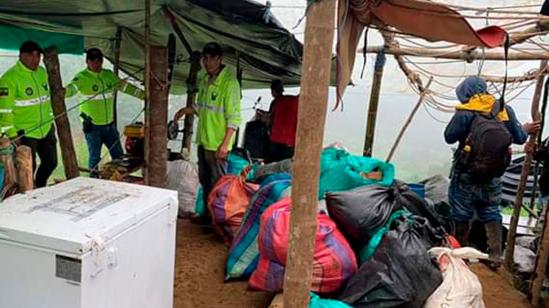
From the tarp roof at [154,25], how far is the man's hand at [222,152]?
37.8 inches

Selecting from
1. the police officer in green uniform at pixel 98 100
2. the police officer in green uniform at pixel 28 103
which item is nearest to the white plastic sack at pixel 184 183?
the police officer in green uniform at pixel 98 100

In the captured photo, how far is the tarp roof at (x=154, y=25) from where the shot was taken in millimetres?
3215

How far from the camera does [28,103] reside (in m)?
3.89

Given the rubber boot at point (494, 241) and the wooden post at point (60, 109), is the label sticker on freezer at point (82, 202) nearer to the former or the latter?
the wooden post at point (60, 109)

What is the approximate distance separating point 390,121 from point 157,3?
4453 millimetres

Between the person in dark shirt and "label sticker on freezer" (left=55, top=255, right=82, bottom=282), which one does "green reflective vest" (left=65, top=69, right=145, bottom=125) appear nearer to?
the person in dark shirt

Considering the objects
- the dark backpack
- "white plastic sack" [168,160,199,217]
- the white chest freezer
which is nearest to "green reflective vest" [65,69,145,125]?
"white plastic sack" [168,160,199,217]

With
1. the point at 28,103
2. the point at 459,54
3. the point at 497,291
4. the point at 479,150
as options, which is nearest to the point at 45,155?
the point at 28,103

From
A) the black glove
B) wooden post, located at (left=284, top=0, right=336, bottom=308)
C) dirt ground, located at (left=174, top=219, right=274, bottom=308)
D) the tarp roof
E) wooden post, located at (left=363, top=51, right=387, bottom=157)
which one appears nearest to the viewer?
wooden post, located at (left=284, top=0, right=336, bottom=308)

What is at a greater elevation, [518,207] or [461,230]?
[518,207]

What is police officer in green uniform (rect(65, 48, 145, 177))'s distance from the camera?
14.4 ft

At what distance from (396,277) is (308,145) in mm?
1048

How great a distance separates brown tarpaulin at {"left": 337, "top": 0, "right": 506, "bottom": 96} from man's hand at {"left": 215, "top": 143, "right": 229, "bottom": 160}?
1.85 meters

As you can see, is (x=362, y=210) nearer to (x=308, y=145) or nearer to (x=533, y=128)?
(x=308, y=145)
